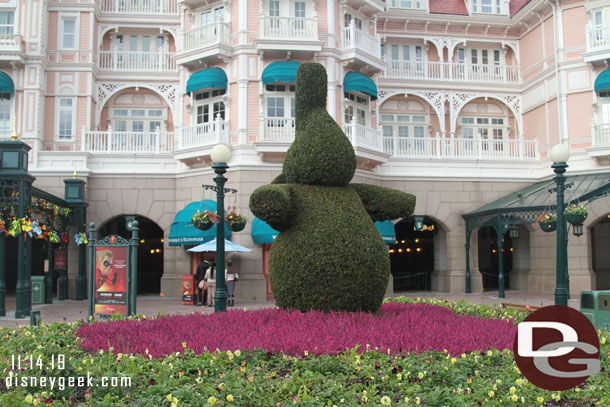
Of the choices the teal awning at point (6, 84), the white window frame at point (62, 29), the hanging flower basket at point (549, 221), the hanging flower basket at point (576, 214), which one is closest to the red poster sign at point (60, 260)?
the teal awning at point (6, 84)

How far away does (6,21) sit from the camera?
2481cm

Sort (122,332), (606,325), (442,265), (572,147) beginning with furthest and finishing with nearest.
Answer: (442,265) < (572,147) < (606,325) < (122,332)

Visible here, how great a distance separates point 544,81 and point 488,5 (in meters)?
5.09

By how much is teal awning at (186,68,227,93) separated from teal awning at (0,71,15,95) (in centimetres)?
737

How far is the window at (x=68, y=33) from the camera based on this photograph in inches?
997

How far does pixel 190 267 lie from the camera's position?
2347 centimetres

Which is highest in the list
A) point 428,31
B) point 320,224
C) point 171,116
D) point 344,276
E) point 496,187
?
point 428,31

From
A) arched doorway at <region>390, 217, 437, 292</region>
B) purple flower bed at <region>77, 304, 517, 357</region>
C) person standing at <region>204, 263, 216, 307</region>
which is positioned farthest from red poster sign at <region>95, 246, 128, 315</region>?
arched doorway at <region>390, 217, 437, 292</region>

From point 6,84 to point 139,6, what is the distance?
259 inches

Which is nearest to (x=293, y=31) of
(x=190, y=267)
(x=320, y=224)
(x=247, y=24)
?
(x=247, y=24)

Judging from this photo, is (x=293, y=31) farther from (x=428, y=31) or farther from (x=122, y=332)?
(x=122, y=332)

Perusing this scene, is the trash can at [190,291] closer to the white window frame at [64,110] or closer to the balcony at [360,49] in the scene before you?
the white window frame at [64,110]

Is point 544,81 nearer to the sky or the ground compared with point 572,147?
nearer to the sky

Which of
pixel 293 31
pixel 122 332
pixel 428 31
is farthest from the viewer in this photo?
pixel 428 31
